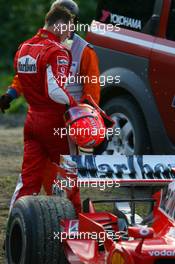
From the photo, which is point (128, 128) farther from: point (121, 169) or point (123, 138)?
point (121, 169)

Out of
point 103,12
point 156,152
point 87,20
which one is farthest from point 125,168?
point 87,20

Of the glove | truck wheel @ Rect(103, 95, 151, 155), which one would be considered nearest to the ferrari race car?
the glove

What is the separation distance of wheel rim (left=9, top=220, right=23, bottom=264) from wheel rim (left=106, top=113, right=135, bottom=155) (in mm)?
3223

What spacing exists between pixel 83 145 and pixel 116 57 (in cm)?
317

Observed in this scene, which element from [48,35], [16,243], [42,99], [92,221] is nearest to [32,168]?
[42,99]

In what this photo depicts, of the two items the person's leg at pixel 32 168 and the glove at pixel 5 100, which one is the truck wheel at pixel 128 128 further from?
the person's leg at pixel 32 168

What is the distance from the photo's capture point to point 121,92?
10.5 meters

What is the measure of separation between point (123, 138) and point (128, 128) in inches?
4.5

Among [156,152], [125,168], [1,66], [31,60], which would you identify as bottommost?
[1,66]

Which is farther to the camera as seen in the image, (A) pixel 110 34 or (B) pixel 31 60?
(A) pixel 110 34

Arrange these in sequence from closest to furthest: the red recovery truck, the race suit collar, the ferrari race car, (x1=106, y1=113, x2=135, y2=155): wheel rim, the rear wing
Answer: the ferrari race car
the rear wing
the race suit collar
the red recovery truck
(x1=106, y1=113, x2=135, y2=155): wheel rim

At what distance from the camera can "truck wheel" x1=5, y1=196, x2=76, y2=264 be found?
661 cm

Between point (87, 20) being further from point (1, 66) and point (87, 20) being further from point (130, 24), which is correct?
point (130, 24)

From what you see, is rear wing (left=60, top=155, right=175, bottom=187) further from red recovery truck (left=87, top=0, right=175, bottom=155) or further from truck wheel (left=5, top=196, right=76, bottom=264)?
red recovery truck (left=87, top=0, right=175, bottom=155)
